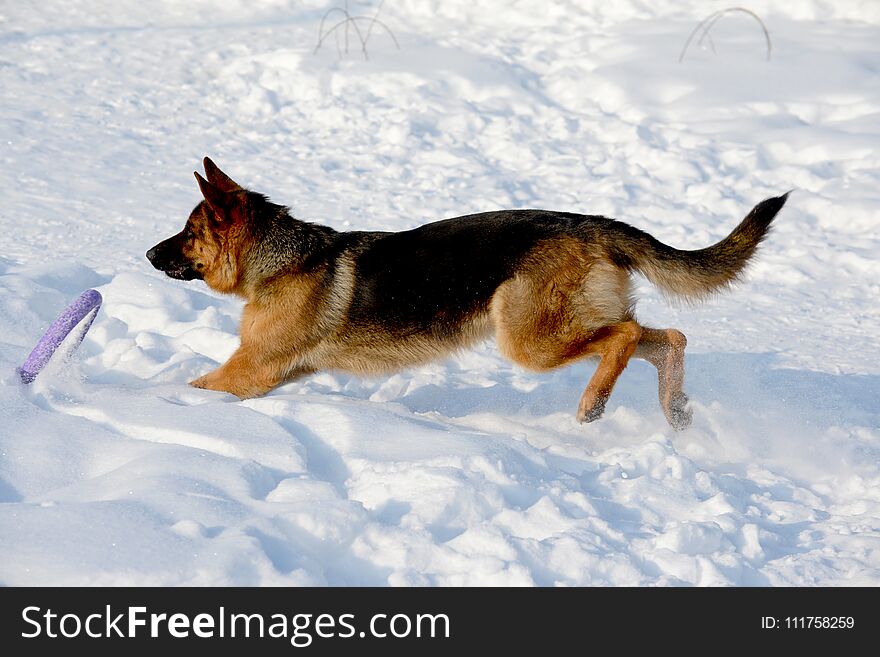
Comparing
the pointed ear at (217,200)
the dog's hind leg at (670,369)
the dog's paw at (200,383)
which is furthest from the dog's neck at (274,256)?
the dog's hind leg at (670,369)

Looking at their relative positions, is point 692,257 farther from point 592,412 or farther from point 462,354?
point 462,354

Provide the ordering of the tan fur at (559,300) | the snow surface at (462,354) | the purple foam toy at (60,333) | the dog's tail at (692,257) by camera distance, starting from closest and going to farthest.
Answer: the snow surface at (462,354) → the purple foam toy at (60,333) → the tan fur at (559,300) → the dog's tail at (692,257)

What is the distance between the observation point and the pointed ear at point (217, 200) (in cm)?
505

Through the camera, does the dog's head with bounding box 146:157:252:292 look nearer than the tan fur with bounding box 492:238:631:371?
No

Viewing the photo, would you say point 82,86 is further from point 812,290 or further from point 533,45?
point 812,290

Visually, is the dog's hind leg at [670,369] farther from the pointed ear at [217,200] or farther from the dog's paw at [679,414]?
the pointed ear at [217,200]

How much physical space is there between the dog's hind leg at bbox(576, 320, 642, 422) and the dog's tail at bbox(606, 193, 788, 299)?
346 mm

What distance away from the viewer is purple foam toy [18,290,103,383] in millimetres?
4582

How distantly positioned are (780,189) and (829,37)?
416 cm

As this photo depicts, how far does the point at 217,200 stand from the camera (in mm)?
5152

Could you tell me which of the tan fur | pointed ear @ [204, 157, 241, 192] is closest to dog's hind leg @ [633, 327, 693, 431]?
the tan fur

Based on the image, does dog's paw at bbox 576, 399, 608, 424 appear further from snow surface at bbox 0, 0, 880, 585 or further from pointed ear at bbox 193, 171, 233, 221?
pointed ear at bbox 193, 171, 233, 221

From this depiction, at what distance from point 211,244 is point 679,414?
2732 millimetres

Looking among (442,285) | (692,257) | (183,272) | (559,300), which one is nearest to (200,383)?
(183,272)
